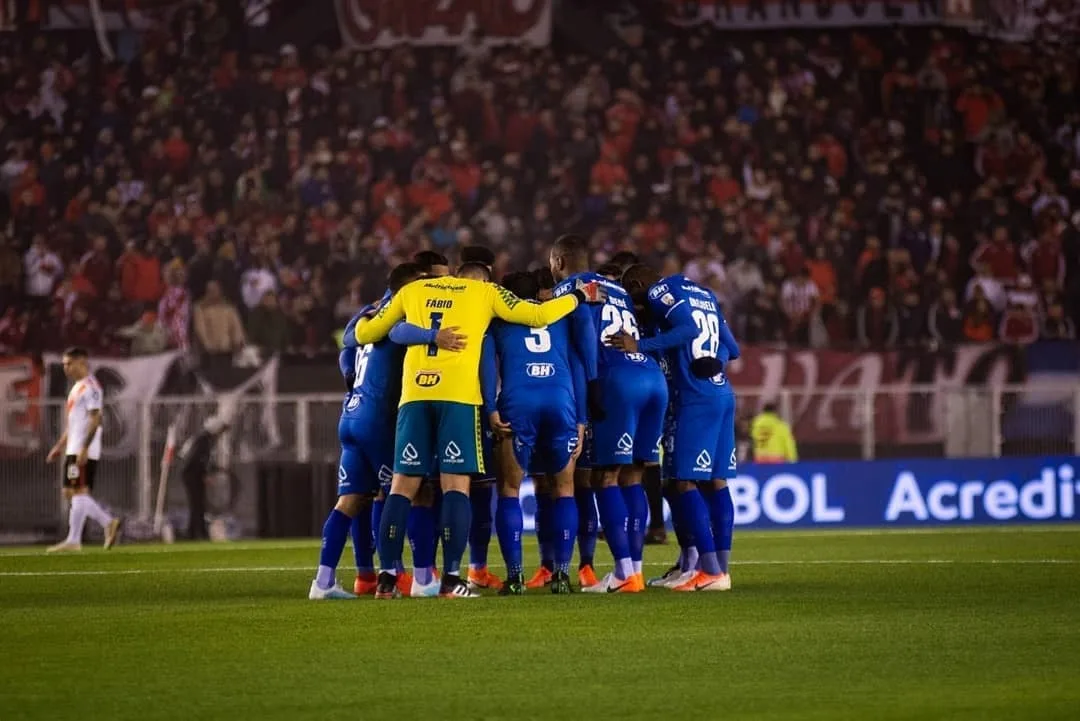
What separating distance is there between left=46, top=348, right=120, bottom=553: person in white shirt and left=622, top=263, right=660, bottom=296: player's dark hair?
10.3 meters

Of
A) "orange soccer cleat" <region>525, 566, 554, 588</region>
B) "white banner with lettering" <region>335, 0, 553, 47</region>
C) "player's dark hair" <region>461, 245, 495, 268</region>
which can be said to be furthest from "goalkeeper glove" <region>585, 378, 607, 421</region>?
"white banner with lettering" <region>335, 0, 553, 47</region>

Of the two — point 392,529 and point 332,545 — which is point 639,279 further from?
point 332,545

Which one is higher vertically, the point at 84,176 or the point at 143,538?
the point at 84,176

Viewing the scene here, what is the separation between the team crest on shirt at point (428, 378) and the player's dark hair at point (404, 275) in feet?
2.03

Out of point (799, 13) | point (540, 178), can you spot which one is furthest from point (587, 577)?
point (799, 13)

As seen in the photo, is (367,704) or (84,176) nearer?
(367,704)

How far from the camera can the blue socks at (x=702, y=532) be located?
45.9 ft

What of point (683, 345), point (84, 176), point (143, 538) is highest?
point (84, 176)

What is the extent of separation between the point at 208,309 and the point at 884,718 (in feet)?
72.7

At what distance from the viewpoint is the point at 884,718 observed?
24.8 feet

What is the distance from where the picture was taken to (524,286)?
1402 cm

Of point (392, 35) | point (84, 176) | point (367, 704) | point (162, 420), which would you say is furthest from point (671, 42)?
point (367, 704)

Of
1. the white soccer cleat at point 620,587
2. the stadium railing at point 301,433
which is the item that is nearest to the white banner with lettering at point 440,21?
the stadium railing at point 301,433

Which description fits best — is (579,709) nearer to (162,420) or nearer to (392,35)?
(162,420)
